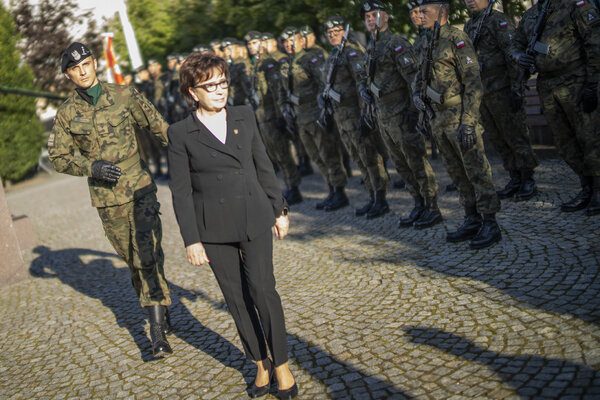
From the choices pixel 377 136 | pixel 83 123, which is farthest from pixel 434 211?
pixel 83 123

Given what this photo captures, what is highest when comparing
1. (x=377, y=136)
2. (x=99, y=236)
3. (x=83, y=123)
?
(x=83, y=123)

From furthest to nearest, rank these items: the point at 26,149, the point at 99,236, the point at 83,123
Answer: the point at 26,149 < the point at 99,236 < the point at 83,123

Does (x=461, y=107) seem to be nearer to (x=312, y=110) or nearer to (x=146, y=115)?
(x=146, y=115)

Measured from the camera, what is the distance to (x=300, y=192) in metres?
10.5

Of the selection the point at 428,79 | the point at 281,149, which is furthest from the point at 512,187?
the point at 281,149

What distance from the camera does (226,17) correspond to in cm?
1697

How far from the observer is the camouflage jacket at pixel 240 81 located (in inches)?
433

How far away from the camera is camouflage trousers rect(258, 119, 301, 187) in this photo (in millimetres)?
9672

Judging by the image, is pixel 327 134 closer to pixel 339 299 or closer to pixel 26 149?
pixel 339 299

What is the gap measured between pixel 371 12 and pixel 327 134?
7.55 feet

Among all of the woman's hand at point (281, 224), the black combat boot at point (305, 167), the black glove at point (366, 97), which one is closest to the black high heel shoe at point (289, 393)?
the woman's hand at point (281, 224)

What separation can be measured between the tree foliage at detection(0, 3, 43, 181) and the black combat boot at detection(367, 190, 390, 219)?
50.0 ft

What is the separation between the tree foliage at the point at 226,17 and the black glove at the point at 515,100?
309 cm

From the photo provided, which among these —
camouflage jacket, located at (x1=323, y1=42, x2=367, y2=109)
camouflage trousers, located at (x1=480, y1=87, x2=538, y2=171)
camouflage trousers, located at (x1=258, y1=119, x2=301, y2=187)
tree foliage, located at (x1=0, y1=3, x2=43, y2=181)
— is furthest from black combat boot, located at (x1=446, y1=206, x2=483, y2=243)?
tree foliage, located at (x1=0, y1=3, x2=43, y2=181)
